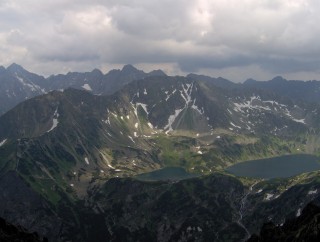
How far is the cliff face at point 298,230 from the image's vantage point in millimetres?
105688

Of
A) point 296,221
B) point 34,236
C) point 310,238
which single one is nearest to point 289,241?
point 310,238

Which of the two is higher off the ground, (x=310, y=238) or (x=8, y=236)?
(x=310, y=238)

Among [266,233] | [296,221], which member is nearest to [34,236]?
[266,233]

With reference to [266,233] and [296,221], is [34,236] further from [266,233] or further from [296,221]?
[296,221]

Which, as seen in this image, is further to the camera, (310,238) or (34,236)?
(34,236)

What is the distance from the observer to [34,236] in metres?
133

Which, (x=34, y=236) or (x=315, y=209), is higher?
(x=315, y=209)

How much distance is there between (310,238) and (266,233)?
35.8 m

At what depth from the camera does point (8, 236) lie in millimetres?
122062

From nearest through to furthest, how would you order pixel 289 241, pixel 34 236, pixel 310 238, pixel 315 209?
pixel 310 238, pixel 289 241, pixel 34 236, pixel 315 209

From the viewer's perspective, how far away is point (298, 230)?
122562 mm

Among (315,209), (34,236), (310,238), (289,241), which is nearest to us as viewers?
(310,238)

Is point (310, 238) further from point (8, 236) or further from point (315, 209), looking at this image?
point (8, 236)

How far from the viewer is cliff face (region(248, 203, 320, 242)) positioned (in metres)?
106
